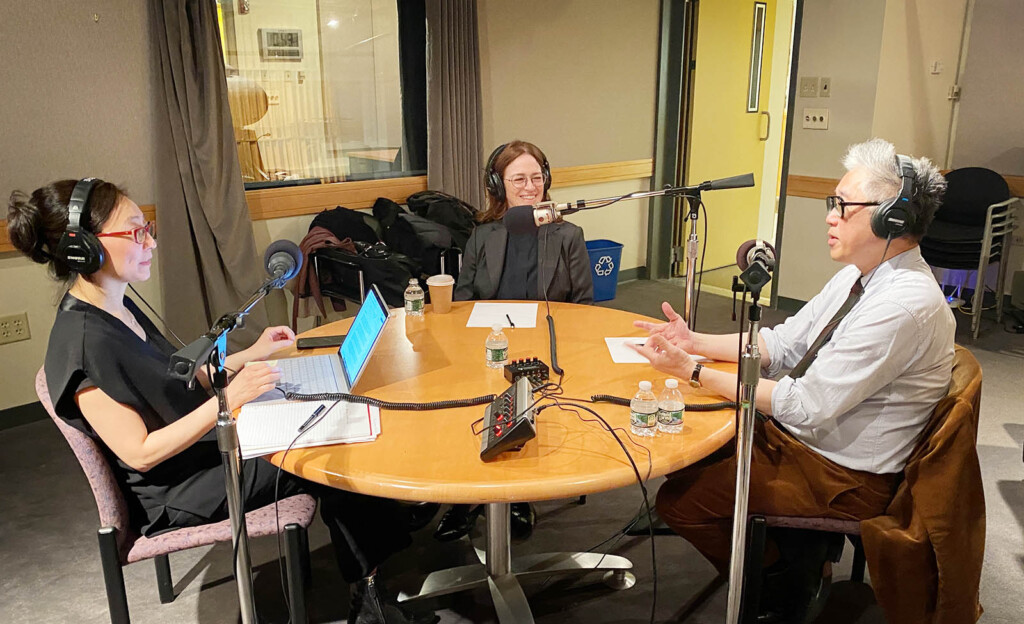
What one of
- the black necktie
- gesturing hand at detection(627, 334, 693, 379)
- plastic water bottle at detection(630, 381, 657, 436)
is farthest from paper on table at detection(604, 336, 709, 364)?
plastic water bottle at detection(630, 381, 657, 436)

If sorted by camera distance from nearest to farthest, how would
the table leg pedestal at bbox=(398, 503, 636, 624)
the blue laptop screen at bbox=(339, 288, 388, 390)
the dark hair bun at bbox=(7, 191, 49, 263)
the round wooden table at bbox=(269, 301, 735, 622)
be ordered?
the round wooden table at bbox=(269, 301, 735, 622)
the dark hair bun at bbox=(7, 191, 49, 263)
the blue laptop screen at bbox=(339, 288, 388, 390)
the table leg pedestal at bbox=(398, 503, 636, 624)

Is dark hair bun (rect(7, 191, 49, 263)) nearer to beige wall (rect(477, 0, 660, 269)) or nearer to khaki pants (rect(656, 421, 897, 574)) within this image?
khaki pants (rect(656, 421, 897, 574))

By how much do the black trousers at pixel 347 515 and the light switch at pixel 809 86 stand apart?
3.77 m

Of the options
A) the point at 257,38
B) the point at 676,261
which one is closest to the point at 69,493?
the point at 257,38

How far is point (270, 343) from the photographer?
2.07 metres

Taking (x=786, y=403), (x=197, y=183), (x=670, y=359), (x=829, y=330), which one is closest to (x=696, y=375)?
(x=670, y=359)

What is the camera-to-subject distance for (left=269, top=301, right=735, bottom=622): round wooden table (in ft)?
4.74

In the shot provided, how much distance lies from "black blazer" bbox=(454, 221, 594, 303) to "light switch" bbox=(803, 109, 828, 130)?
251cm

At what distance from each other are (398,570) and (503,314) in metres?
0.83

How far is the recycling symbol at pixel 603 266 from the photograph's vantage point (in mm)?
4727

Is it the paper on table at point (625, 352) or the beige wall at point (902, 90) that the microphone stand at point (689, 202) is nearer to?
the paper on table at point (625, 352)

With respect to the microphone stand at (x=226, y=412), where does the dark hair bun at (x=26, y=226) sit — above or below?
above

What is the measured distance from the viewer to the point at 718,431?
1.64 m

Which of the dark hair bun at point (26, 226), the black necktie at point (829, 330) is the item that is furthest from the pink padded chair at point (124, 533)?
the black necktie at point (829, 330)
